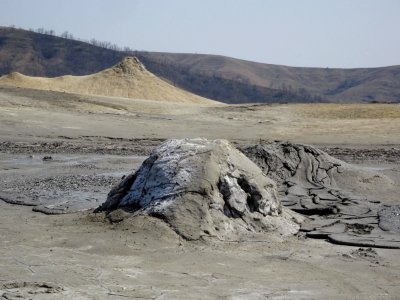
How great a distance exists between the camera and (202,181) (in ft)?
27.5

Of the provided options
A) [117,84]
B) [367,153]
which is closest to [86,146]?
[367,153]

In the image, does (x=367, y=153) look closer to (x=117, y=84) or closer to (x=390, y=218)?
(x=390, y=218)

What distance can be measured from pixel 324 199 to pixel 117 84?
3294cm

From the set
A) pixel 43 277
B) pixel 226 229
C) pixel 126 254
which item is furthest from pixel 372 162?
pixel 43 277

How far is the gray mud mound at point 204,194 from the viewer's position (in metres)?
7.97

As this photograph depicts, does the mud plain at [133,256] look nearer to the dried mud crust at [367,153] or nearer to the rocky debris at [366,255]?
the rocky debris at [366,255]

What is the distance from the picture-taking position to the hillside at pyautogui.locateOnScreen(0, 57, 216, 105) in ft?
134

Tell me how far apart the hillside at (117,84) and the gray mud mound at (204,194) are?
31.7 m

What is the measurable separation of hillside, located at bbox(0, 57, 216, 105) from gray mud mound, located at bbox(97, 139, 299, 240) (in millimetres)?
31719

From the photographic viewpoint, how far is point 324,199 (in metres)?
10.6

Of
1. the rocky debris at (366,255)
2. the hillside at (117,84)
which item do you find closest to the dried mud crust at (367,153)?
the rocky debris at (366,255)

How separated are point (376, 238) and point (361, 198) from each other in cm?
302

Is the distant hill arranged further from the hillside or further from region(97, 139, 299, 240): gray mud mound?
region(97, 139, 299, 240): gray mud mound

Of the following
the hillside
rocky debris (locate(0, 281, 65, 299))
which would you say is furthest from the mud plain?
the hillside
